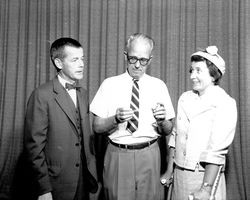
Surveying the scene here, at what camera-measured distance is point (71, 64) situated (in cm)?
215

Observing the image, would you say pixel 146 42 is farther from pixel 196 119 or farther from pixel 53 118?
pixel 53 118

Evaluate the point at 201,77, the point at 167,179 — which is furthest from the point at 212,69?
the point at 167,179

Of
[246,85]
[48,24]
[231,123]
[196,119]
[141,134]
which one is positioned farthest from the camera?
[48,24]

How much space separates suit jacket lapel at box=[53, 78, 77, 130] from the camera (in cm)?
201

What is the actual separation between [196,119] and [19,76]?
7.10 feet

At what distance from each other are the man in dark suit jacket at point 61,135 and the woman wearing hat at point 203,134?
579 mm

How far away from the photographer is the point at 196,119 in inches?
74.0

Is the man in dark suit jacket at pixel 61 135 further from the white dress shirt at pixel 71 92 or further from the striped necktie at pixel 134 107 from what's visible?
the striped necktie at pixel 134 107

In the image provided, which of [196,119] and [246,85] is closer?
[196,119]

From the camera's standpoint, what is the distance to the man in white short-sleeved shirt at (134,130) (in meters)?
2.05

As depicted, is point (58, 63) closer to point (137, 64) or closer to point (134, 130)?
point (137, 64)

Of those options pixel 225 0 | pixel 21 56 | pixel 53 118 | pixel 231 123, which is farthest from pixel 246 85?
pixel 21 56

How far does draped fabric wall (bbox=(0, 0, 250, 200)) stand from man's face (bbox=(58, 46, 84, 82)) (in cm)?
100

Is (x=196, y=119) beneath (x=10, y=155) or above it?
above
